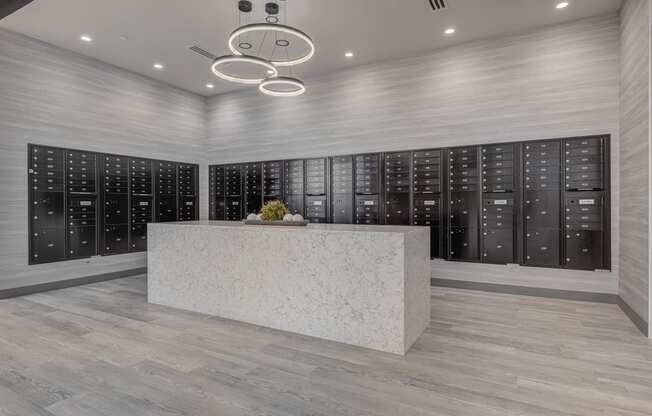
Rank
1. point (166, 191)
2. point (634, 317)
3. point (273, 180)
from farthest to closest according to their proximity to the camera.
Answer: point (166, 191)
point (273, 180)
point (634, 317)

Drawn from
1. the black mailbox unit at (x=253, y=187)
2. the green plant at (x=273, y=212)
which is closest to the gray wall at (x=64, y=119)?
the black mailbox unit at (x=253, y=187)

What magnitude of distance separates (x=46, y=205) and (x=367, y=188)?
453 cm

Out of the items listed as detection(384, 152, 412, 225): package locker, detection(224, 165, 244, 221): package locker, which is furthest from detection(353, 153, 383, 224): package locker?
detection(224, 165, 244, 221): package locker

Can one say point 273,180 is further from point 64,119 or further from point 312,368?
point 312,368

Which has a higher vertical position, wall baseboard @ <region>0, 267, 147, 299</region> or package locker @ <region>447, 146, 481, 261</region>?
package locker @ <region>447, 146, 481, 261</region>

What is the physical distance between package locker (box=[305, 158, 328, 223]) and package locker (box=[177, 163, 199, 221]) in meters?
2.49

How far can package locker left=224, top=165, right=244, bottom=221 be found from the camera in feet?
22.1

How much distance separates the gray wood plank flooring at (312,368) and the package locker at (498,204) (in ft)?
3.64

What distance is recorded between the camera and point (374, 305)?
277 centimetres

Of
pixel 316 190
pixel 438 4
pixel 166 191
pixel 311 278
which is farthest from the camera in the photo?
pixel 166 191

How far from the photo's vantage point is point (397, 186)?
529cm

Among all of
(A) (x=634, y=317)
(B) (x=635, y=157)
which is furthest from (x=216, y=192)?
(A) (x=634, y=317)

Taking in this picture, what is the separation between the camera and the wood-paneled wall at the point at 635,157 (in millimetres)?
3115

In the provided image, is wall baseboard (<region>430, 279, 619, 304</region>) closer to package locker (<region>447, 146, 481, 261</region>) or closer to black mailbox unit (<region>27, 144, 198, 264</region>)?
package locker (<region>447, 146, 481, 261</region>)
